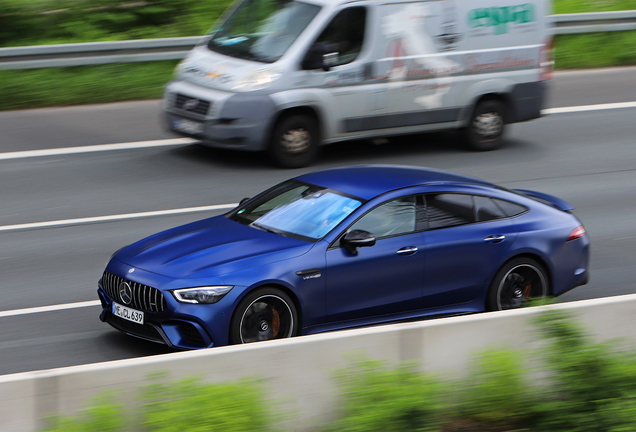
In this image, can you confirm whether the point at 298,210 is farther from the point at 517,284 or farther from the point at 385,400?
the point at 385,400

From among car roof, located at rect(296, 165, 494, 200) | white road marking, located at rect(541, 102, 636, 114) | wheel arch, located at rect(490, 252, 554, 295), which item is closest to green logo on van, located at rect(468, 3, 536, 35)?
white road marking, located at rect(541, 102, 636, 114)

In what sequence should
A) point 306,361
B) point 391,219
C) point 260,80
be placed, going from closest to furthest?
point 306,361 → point 391,219 → point 260,80

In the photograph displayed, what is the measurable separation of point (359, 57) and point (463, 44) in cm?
167

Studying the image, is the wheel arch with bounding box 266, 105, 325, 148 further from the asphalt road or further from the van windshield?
the van windshield

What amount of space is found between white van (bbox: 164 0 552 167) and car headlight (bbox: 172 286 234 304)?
576 centimetres

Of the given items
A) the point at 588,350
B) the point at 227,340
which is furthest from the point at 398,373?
the point at 227,340

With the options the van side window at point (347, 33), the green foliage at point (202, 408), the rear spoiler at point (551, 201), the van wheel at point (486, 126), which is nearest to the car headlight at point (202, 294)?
the green foliage at point (202, 408)

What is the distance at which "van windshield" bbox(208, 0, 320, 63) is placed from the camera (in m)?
12.9

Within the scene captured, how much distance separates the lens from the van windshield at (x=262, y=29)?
12.9 metres

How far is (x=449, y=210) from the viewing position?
26.9 ft

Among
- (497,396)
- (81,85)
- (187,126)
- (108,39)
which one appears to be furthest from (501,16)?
(497,396)

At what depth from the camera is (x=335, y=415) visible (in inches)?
219

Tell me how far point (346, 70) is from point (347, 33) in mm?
Answer: 500

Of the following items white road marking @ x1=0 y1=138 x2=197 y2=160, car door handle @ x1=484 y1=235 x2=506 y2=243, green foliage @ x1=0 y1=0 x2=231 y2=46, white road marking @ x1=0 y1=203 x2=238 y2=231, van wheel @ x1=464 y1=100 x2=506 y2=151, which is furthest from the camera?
green foliage @ x1=0 y1=0 x2=231 y2=46
